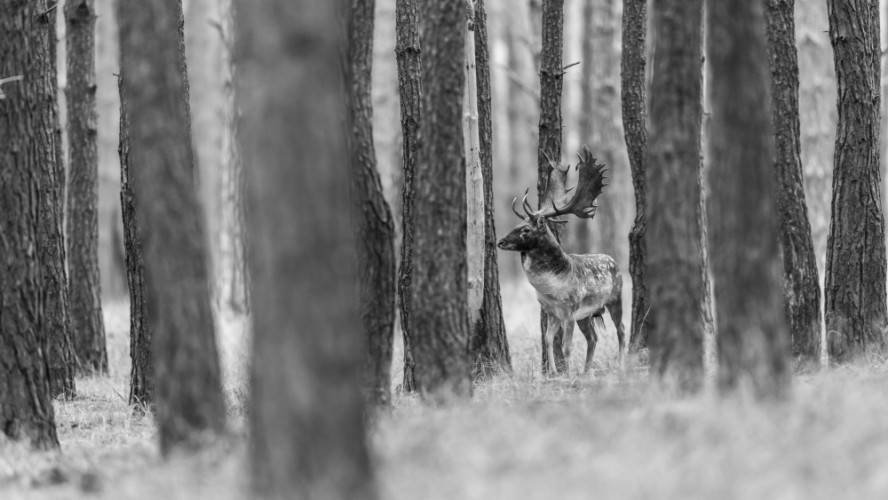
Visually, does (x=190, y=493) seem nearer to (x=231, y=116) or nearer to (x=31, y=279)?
(x=31, y=279)

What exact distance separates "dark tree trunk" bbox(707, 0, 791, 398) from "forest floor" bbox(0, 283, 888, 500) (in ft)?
0.90

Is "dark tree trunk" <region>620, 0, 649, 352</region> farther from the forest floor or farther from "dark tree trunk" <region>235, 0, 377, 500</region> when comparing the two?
"dark tree trunk" <region>235, 0, 377, 500</region>

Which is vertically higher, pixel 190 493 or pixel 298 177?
pixel 298 177

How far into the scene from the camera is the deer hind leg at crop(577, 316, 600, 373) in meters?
12.4

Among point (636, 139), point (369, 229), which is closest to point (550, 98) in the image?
point (636, 139)

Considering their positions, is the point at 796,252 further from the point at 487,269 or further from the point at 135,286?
the point at 135,286

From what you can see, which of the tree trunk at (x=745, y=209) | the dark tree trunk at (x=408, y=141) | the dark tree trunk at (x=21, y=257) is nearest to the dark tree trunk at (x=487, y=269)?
the dark tree trunk at (x=408, y=141)

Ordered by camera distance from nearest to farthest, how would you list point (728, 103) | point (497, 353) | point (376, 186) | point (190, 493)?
point (190, 493), point (728, 103), point (376, 186), point (497, 353)

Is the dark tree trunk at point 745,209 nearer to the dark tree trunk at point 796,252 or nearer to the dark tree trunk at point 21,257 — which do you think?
the dark tree trunk at point 796,252

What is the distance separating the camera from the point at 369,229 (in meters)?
8.91

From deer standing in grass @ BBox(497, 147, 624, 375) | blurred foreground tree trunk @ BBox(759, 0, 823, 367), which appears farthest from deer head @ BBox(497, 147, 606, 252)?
blurred foreground tree trunk @ BBox(759, 0, 823, 367)

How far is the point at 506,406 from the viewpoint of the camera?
8.95 meters

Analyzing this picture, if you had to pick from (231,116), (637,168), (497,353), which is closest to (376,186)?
(497,353)

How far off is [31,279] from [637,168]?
6606 millimetres
